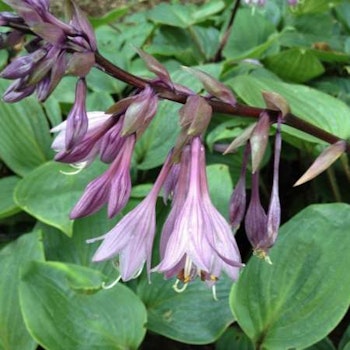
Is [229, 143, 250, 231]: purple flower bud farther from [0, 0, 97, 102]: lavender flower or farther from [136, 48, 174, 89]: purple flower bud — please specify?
[0, 0, 97, 102]: lavender flower

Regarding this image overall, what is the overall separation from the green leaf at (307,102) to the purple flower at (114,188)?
0.74m

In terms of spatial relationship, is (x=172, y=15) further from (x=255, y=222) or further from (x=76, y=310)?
(x=255, y=222)

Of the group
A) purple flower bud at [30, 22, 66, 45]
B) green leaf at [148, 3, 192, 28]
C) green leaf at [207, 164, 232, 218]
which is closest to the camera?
purple flower bud at [30, 22, 66, 45]

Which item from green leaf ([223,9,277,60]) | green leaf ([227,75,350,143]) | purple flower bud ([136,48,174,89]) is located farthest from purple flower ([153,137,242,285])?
green leaf ([223,9,277,60])

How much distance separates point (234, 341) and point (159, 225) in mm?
330

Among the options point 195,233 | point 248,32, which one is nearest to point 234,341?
point 195,233

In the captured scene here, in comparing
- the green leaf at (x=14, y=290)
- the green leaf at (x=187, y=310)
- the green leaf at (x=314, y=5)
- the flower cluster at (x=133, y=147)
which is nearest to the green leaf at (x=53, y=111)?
the green leaf at (x=14, y=290)

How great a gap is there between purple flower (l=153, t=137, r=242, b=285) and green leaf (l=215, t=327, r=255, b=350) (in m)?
0.52

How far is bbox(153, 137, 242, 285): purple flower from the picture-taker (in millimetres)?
1050

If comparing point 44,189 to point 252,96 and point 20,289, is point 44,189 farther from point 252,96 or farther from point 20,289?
point 252,96

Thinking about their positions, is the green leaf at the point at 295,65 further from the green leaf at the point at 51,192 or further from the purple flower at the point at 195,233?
the purple flower at the point at 195,233

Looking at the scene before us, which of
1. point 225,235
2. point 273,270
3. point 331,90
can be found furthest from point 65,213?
point 331,90

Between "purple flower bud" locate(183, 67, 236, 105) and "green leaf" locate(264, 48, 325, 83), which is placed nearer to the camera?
"purple flower bud" locate(183, 67, 236, 105)

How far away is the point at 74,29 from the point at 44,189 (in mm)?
789
